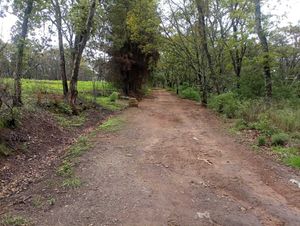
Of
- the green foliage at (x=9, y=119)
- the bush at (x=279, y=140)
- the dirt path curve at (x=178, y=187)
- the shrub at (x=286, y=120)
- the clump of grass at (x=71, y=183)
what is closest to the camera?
the dirt path curve at (x=178, y=187)

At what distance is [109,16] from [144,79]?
726cm

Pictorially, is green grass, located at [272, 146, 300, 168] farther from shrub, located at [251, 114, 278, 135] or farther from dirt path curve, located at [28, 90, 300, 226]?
shrub, located at [251, 114, 278, 135]

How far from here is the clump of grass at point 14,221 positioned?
4.71 m

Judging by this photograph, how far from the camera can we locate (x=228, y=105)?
Answer: 15484 mm

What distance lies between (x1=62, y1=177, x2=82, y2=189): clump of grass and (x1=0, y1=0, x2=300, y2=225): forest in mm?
19

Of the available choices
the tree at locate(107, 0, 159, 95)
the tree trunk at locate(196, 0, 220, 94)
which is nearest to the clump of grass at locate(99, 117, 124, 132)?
the tree trunk at locate(196, 0, 220, 94)

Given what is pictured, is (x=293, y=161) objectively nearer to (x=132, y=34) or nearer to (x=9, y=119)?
(x=9, y=119)

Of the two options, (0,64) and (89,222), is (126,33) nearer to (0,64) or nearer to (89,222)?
(0,64)

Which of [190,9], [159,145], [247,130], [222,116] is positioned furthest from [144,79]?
[159,145]

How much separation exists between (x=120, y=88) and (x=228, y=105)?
1250 cm

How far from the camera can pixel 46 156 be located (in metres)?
8.36

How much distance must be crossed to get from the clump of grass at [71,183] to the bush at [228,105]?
9448 millimetres

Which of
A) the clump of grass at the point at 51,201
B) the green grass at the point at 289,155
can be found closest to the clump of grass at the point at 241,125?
the green grass at the point at 289,155

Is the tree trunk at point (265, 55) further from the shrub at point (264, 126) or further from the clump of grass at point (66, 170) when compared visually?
the clump of grass at point (66, 170)
